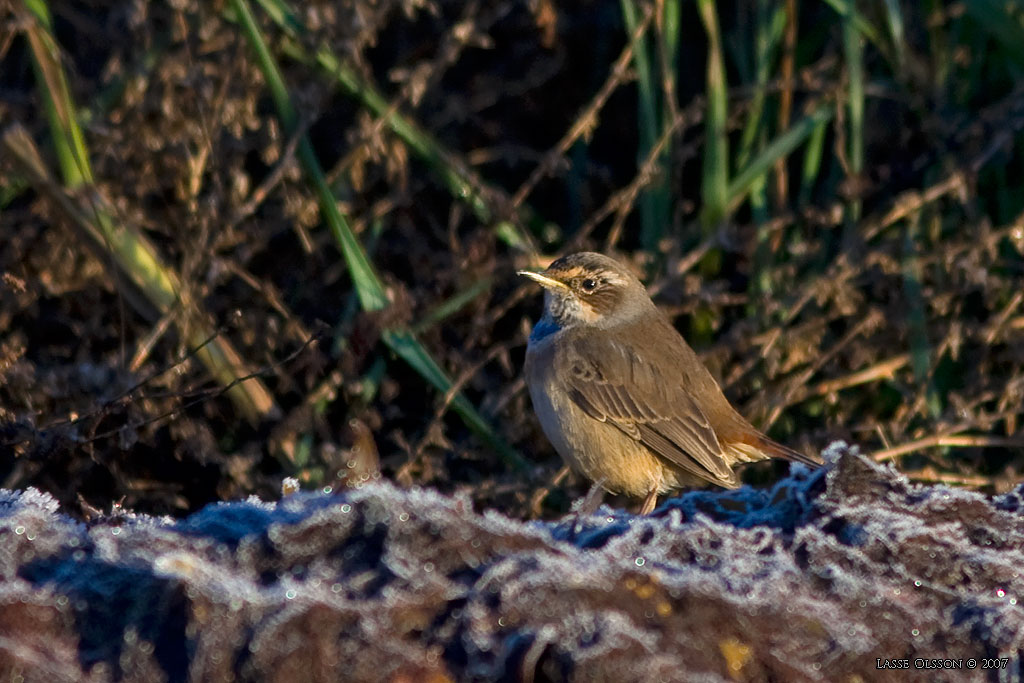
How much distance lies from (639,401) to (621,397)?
0.07 metres

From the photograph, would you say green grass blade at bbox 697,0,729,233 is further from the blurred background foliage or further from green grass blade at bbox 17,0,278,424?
green grass blade at bbox 17,0,278,424

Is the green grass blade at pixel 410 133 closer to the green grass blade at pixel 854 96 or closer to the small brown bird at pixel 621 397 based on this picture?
the small brown bird at pixel 621 397

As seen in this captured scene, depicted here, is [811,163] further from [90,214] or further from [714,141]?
[90,214]

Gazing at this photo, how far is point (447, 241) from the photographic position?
5809 mm

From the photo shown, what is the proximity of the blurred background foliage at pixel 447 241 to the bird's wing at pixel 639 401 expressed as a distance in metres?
0.58

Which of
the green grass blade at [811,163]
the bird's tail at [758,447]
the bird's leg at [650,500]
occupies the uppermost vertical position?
the green grass blade at [811,163]

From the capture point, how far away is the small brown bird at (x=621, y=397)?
4566 mm

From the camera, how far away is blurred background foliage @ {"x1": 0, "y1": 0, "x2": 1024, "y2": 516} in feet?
16.9

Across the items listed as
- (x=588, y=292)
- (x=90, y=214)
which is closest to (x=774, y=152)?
(x=588, y=292)

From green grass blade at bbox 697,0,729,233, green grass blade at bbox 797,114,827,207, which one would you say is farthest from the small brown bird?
green grass blade at bbox 797,114,827,207

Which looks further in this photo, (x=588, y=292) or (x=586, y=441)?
(x=588, y=292)

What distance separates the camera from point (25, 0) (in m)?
4.79

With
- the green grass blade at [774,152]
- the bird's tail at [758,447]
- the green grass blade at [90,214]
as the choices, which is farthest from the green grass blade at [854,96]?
the green grass blade at [90,214]

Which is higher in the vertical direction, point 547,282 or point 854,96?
point 854,96
